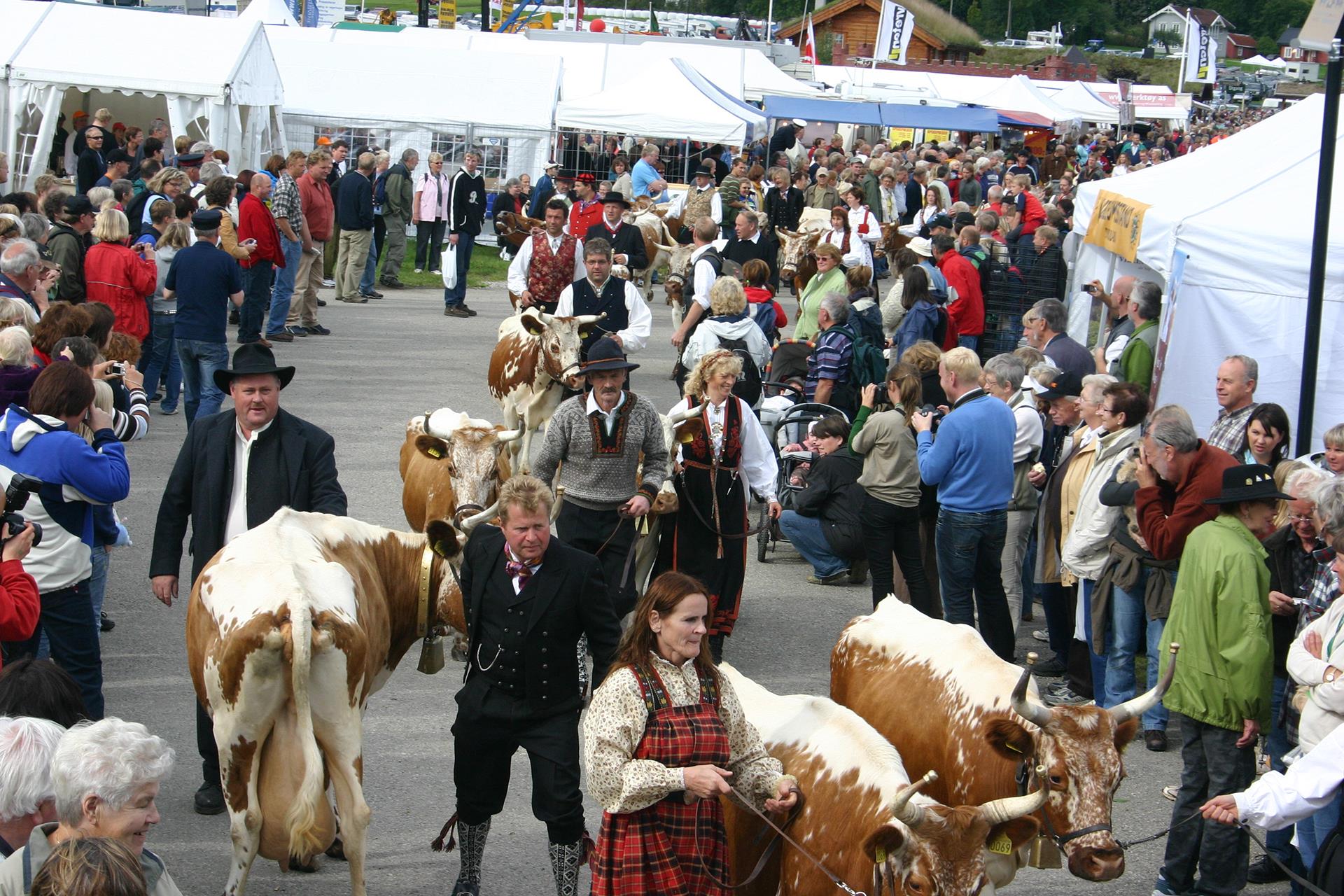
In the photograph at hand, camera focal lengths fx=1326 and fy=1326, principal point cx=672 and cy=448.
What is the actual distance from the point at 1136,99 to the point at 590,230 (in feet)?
133

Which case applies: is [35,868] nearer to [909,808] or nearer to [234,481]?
[909,808]

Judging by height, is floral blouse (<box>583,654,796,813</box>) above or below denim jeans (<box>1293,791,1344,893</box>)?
above

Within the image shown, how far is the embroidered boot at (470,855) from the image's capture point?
16.4 ft

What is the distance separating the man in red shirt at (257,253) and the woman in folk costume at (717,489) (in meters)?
7.66

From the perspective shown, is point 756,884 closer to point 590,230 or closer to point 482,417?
point 482,417

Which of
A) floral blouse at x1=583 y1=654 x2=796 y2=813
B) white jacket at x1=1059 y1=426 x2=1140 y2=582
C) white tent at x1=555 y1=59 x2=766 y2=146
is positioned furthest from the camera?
white tent at x1=555 y1=59 x2=766 y2=146

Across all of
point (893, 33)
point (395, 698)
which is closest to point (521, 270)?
point (395, 698)

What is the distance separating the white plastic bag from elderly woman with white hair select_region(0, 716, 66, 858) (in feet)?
51.9

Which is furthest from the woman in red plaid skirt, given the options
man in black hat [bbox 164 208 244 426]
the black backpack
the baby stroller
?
man in black hat [bbox 164 208 244 426]

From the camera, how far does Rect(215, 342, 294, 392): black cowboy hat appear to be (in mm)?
5500

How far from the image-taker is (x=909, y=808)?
12.4ft

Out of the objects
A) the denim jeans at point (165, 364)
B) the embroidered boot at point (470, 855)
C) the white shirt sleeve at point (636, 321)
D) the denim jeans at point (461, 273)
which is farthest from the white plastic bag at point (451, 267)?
the embroidered boot at point (470, 855)

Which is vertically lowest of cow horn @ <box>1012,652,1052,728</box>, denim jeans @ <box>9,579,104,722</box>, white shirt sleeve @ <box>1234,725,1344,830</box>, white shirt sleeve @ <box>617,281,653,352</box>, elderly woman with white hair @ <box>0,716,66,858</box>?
denim jeans @ <box>9,579,104,722</box>

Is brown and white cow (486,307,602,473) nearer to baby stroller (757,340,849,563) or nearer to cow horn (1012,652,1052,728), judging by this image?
baby stroller (757,340,849,563)
